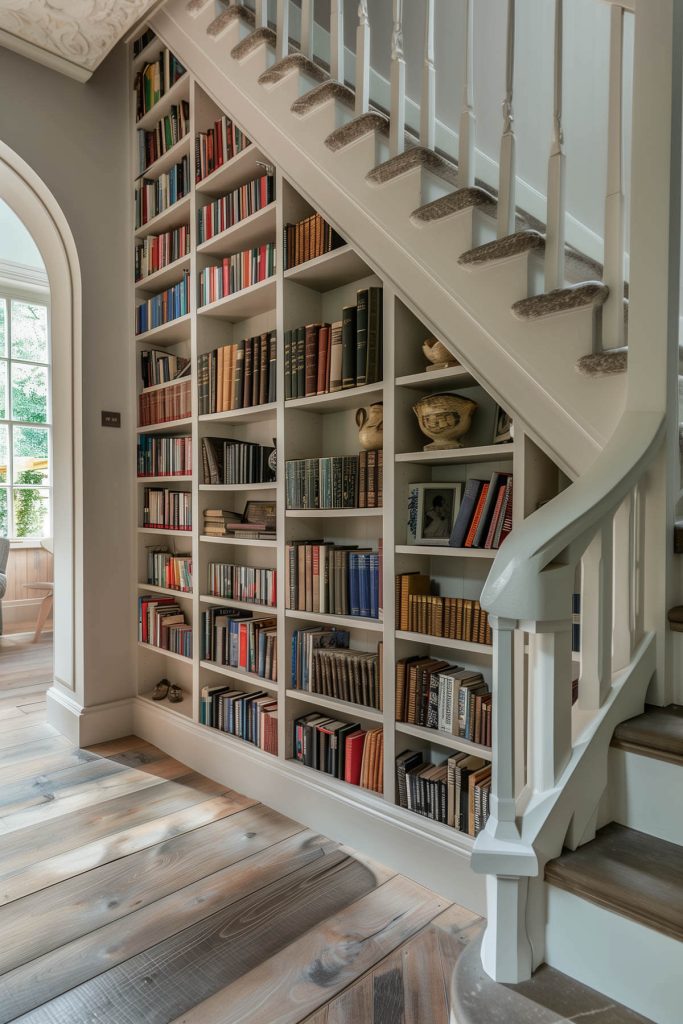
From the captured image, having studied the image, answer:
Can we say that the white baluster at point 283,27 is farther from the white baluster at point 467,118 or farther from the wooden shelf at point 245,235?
the white baluster at point 467,118

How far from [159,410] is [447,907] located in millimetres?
2351

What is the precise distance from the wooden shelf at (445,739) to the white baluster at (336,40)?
79.4 inches

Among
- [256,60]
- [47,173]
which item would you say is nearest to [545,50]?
[256,60]

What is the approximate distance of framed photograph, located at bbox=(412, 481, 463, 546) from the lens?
76.1 inches

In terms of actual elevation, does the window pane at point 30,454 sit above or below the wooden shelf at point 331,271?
below

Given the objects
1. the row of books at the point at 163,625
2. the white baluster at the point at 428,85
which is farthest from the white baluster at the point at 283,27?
the row of books at the point at 163,625

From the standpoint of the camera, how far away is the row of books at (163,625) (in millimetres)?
2885

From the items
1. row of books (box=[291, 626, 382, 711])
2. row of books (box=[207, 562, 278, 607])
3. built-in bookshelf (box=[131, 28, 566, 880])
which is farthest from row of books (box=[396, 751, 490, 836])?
row of books (box=[207, 562, 278, 607])

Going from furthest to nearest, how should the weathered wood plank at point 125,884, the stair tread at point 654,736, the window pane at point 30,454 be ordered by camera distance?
1. the window pane at point 30,454
2. the weathered wood plank at point 125,884
3. the stair tread at point 654,736

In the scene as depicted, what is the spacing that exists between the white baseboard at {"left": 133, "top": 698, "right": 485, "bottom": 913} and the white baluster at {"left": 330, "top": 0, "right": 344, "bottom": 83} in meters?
2.31

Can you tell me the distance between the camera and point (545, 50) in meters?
2.57

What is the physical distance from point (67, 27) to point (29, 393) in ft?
13.5

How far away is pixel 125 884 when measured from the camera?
6.17ft

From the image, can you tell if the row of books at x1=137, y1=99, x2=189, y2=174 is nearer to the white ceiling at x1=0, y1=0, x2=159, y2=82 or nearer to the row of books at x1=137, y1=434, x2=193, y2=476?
the white ceiling at x1=0, y1=0, x2=159, y2=82
